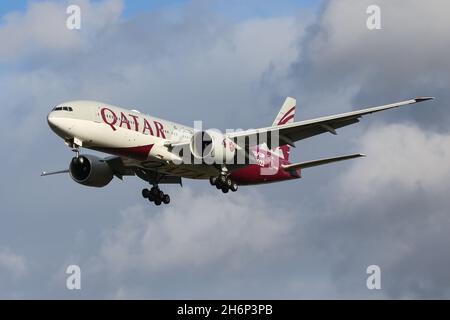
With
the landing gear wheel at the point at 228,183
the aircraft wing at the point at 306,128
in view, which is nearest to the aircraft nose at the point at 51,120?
the aircraft wing at the point at 306,128

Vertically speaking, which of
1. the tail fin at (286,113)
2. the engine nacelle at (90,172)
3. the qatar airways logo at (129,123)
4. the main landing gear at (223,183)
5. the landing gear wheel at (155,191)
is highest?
the tail fin at (286,113)

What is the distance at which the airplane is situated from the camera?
51.0 metres

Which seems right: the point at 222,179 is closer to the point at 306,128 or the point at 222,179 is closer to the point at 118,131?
the point at 306,128

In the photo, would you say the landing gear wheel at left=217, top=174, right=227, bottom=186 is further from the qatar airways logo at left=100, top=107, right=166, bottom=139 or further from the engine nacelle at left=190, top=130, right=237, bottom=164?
the qatar airways logo at left=100, top=107, right=166, bottom=139

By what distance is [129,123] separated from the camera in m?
Result: 52.4

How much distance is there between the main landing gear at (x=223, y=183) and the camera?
5666 cm

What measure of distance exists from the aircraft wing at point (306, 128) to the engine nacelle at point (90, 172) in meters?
8.71

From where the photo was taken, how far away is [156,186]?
60031 millimetres

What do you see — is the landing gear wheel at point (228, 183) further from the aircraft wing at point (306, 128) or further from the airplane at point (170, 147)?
the aircraft wing at point (306, 128)

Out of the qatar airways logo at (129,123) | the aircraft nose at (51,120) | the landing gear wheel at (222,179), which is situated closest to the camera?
the aircraft nose at (51,120)

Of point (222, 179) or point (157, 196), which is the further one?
point (157, 196)

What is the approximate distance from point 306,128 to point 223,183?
6.10 metres

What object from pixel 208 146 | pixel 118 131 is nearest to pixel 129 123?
pixel 118 131

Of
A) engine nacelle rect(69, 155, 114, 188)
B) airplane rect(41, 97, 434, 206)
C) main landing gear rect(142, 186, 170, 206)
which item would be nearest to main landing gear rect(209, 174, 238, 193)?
airplane rect(41, 97, 434, 206)
